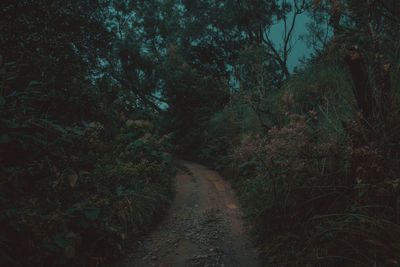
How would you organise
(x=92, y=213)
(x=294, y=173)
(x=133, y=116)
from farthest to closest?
(x=133, y=116), (x=294, y=173), (x=92, y=213)

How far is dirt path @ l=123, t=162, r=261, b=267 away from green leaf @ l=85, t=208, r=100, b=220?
26.7 inches

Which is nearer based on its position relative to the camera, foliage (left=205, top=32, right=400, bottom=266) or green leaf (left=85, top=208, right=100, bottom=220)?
foliage (left=205, top=32, right=400, bottom=266)

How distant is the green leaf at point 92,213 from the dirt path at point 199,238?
68 centimetres

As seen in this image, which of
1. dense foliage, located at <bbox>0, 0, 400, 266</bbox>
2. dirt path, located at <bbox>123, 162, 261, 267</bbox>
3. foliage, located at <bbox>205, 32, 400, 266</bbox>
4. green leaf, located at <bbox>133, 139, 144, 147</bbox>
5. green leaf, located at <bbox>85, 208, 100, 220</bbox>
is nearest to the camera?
foliage, located at <bbox>205, 32, 400, 266</bbox>

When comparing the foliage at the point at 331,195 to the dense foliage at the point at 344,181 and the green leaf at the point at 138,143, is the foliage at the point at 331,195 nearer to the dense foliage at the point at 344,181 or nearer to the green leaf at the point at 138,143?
the dense foliage at the point at 344,181

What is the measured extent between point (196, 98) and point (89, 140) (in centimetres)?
572

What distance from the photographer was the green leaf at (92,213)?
6.88ft

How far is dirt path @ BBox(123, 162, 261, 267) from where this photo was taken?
7.61 feet

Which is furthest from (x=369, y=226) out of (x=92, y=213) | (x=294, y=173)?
(x=92, y=213)

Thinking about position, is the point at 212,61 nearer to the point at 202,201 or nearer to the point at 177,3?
the point at 177,3

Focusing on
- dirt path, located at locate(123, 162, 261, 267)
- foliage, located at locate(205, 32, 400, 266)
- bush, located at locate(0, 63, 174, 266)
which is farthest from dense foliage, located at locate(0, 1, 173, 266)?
foliage, located at locate(205, 32, 400, 266)

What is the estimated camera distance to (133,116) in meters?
5.85

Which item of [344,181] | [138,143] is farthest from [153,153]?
[344,181]

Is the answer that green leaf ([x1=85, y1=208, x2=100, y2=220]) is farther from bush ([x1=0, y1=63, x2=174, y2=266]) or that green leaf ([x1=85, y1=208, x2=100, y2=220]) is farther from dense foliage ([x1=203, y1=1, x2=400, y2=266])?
dense foliage ([x1=203, y1=1, x2=400, y2=266])
